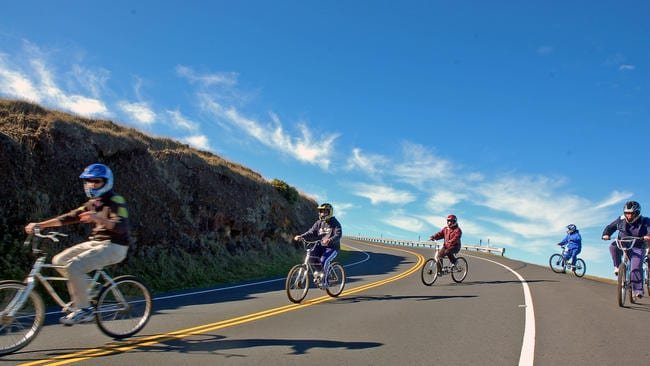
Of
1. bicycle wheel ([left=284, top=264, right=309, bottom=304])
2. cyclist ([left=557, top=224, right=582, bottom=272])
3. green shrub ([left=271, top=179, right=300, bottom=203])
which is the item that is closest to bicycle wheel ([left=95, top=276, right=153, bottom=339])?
bicycle wheel ([left=284, top=264, right=309, bottom=304])

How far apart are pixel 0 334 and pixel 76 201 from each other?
35.0 feet

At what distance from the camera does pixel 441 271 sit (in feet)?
49.9

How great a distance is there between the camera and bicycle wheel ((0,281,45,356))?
17.6 feet

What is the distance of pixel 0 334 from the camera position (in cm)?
534

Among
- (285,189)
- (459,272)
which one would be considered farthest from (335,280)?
(285,189)

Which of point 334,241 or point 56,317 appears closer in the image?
point 56,317

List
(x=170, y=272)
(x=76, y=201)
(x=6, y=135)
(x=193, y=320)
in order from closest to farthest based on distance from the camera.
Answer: (x=193, y=320)
(x=6, y=135)
(x=76, y=201)
(x=170, y=272)


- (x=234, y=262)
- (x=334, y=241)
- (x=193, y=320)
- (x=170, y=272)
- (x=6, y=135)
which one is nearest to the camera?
(x=193, y=320)

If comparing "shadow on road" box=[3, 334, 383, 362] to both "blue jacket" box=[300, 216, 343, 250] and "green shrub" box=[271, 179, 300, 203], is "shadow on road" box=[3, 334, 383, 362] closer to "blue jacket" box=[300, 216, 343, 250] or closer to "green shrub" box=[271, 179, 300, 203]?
"blue jacket" box=[300, 216, 343, 250]

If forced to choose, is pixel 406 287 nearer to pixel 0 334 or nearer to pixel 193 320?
pixel 193 320

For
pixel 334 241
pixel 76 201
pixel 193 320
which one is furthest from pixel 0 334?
pixel 76 201

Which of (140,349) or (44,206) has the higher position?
(44,206)

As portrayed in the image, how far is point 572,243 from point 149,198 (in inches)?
749

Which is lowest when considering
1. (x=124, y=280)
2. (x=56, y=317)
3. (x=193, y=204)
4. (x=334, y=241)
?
(x=56, y=317)
